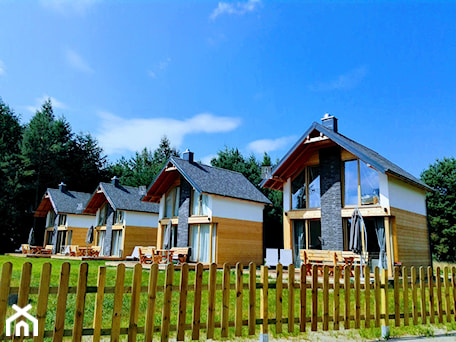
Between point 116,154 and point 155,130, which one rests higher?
point 155,130

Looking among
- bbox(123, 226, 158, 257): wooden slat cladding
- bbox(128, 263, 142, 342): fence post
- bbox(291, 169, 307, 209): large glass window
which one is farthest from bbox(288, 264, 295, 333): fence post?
bbox(123, 226, 158, 257): wooden slat cladding

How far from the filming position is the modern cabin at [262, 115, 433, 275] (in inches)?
555

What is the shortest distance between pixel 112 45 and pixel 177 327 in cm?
1119

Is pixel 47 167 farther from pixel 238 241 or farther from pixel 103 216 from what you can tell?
pixel 238 241

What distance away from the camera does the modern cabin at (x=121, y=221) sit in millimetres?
25922

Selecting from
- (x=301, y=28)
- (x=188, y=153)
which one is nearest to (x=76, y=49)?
(x=301, y=28)

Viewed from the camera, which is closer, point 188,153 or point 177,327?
point 177,327

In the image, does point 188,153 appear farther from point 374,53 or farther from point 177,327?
point 177,327

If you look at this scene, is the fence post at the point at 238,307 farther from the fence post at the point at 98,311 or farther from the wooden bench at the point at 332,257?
the wooden bench at the point at 332,257

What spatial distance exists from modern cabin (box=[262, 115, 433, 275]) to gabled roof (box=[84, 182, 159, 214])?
42.6 ft

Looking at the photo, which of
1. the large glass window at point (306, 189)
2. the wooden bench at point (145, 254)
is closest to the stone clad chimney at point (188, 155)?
the wooden bench at point (145, 254)

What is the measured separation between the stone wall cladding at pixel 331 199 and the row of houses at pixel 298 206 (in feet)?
0.14

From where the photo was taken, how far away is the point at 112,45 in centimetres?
Answer: 1298

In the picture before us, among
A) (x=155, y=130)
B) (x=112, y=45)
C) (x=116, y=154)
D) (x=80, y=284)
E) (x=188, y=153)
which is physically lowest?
(x=80, y=284)
